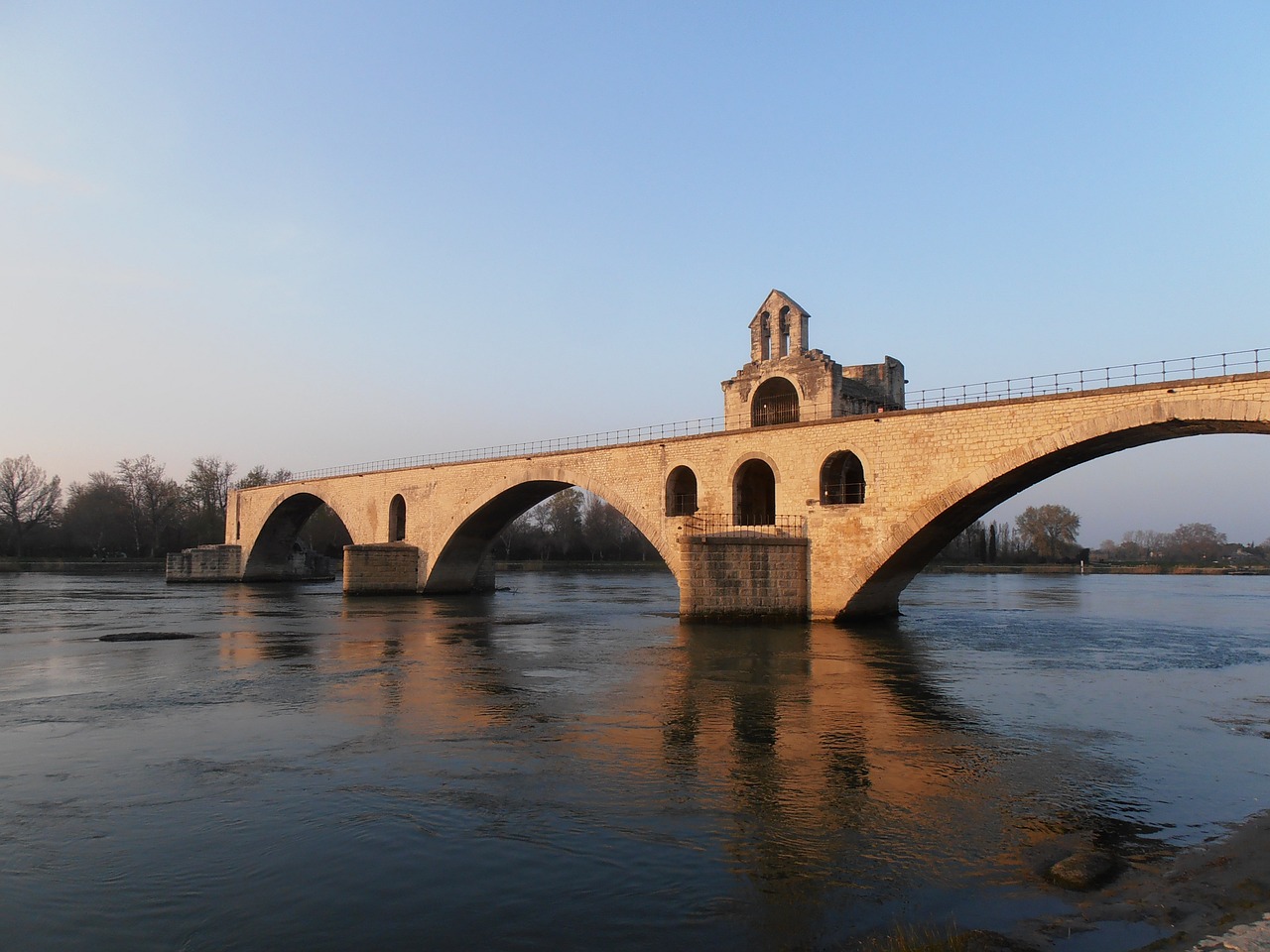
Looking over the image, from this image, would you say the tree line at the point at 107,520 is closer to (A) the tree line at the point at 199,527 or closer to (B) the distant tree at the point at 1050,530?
(A) the tree line at the point at 199,527

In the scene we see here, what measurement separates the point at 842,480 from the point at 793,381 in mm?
5938

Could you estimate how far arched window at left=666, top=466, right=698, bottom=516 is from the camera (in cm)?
3136

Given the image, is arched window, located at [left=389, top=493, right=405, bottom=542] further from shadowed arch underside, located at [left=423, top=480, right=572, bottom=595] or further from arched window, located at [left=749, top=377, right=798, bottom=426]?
arched window, located at [left=749, top=377, right=798, bottom=426]

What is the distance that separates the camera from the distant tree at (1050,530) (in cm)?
10475

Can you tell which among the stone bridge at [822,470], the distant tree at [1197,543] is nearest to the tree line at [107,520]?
the stone bridge at [822,470]

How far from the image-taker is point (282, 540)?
62.7 meters

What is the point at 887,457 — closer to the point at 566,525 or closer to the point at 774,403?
the point at 774,403

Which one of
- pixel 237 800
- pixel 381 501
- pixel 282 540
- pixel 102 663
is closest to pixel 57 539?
pixel 282 540

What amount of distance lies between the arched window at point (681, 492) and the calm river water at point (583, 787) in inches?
449

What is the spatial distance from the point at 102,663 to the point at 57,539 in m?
80.0

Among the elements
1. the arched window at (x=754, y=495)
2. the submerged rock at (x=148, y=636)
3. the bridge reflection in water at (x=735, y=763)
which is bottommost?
the submerged rock at (x=148, y=636)

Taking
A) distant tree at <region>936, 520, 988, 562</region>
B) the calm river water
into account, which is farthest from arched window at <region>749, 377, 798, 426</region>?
distant tree at <region>936, 520, 988, 562</region>

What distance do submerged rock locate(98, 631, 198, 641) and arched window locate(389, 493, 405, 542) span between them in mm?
22110

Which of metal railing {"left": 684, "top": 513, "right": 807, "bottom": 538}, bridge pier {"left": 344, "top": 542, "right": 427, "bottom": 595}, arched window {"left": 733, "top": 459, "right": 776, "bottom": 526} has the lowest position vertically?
bridge pier {"left": 344, "top": 542, "right": 427, "bottom": 595}
